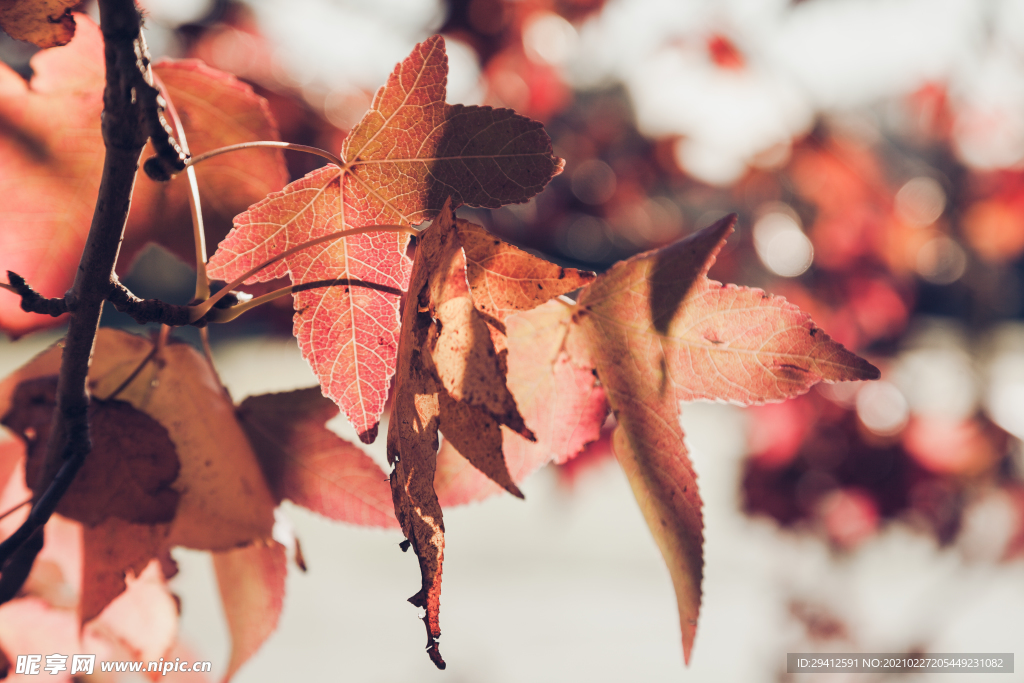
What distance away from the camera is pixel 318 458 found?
558 mm

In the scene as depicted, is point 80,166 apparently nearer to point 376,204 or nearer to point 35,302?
point 35,302

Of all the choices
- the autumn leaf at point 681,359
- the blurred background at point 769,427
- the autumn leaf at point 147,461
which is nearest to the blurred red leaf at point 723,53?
the blurred background at point 769,427

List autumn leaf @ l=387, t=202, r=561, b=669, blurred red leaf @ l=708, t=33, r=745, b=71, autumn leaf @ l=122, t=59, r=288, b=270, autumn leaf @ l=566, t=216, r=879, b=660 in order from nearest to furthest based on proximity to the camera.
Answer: autumn leaf @ l=387, t=202, r=561, b=669 < autumn leaf @ l=566, t=216, r=879, b=660 < autumn leaf @ l=122, t=59, r=288, b=270 < blurred red leaf @ l=708, t=33, r=745, b=71

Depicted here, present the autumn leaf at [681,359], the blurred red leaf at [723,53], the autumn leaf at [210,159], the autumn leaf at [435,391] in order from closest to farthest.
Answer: the autumn leaf at [435,391], the autumn leaf at [681,359], the autumn leaf at [210,159], the blurred red leaf at [723,53]

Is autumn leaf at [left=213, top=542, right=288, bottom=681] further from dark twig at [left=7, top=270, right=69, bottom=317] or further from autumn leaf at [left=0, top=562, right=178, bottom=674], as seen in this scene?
dark twig at [left=7, top=270, right=69, bottom=317]

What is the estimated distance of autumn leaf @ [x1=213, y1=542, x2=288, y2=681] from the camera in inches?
23.1

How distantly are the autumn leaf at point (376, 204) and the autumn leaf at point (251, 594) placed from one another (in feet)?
0.87

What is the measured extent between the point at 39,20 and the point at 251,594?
50 cm

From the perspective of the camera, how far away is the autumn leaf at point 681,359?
43 centimetres

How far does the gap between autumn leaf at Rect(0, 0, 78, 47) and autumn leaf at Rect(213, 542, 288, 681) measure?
44cm

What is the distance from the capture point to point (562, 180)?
8.46 feet

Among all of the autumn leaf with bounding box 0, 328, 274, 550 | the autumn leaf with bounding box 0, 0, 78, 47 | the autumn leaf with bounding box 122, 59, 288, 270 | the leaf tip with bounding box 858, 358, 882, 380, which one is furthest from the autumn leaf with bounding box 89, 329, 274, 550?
the leaf tip with bounding box 858, 358, 882, 380

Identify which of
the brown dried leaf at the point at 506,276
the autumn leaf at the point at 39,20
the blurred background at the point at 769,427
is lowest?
the blurred background at the point at 769,427

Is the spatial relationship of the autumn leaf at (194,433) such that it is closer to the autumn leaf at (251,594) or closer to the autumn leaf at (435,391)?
the autumn leaf at (251,594)
